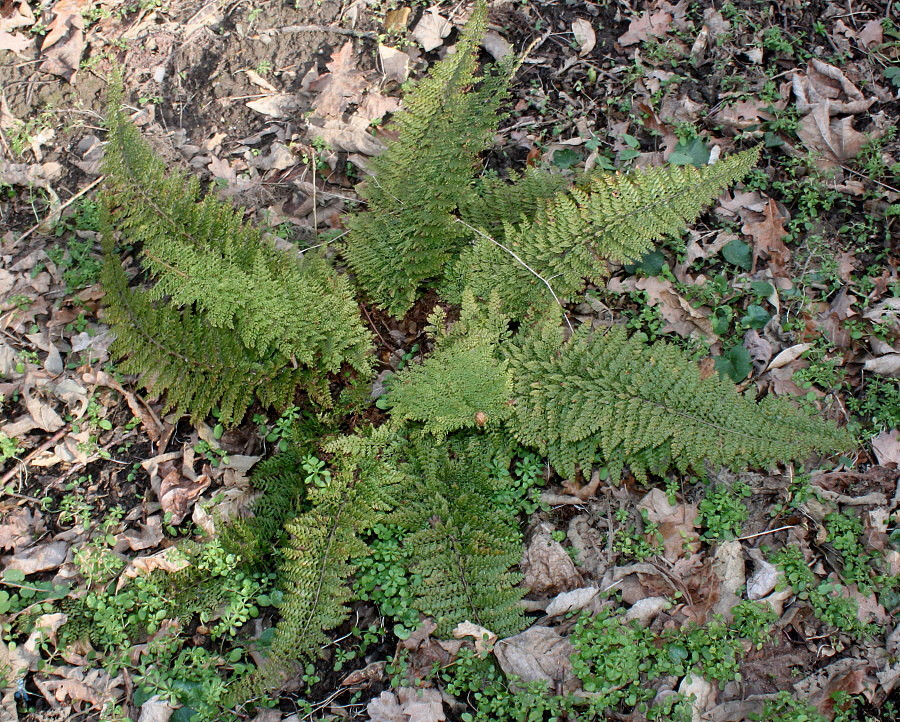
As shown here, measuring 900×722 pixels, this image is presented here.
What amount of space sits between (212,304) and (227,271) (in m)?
0.16

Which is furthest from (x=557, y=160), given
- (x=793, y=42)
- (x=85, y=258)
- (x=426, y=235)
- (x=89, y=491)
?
(x=89, y=491)

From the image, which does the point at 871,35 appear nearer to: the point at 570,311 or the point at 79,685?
the point at 570,311

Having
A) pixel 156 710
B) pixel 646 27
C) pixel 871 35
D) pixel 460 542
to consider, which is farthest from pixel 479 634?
pixel 871 35

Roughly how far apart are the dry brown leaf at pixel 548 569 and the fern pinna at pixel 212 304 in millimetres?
1154

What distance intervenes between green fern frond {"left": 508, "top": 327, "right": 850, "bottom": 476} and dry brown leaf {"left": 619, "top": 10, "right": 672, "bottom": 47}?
96.4 inches

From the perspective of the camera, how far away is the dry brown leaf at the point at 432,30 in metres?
4.43

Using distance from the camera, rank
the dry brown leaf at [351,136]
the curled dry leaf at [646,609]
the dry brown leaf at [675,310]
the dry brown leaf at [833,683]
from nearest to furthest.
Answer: the dry brown leaf at [833,683]
the curled dry leaf at [646,609]
the dry brown leaf at [675,310]
the dry brown leaf at [351,136]

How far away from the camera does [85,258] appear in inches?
150

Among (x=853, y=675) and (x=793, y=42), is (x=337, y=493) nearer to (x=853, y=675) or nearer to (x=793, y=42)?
(x=853, y=675)

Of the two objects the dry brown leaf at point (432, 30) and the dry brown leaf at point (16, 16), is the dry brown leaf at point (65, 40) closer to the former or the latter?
the dry brown leaf at point (16, 16)

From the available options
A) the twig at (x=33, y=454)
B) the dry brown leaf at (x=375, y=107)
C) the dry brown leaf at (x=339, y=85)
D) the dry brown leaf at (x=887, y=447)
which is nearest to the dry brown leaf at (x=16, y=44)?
the dry brown leaf at (x=339, y=85)

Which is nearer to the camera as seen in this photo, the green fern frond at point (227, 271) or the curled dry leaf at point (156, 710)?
the curled dry leaf at point (156, 710)

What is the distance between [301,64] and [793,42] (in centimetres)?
322

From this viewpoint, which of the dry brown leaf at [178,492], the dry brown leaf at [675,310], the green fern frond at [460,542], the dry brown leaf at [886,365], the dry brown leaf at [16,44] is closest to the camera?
the green fern frond at [460,542]
